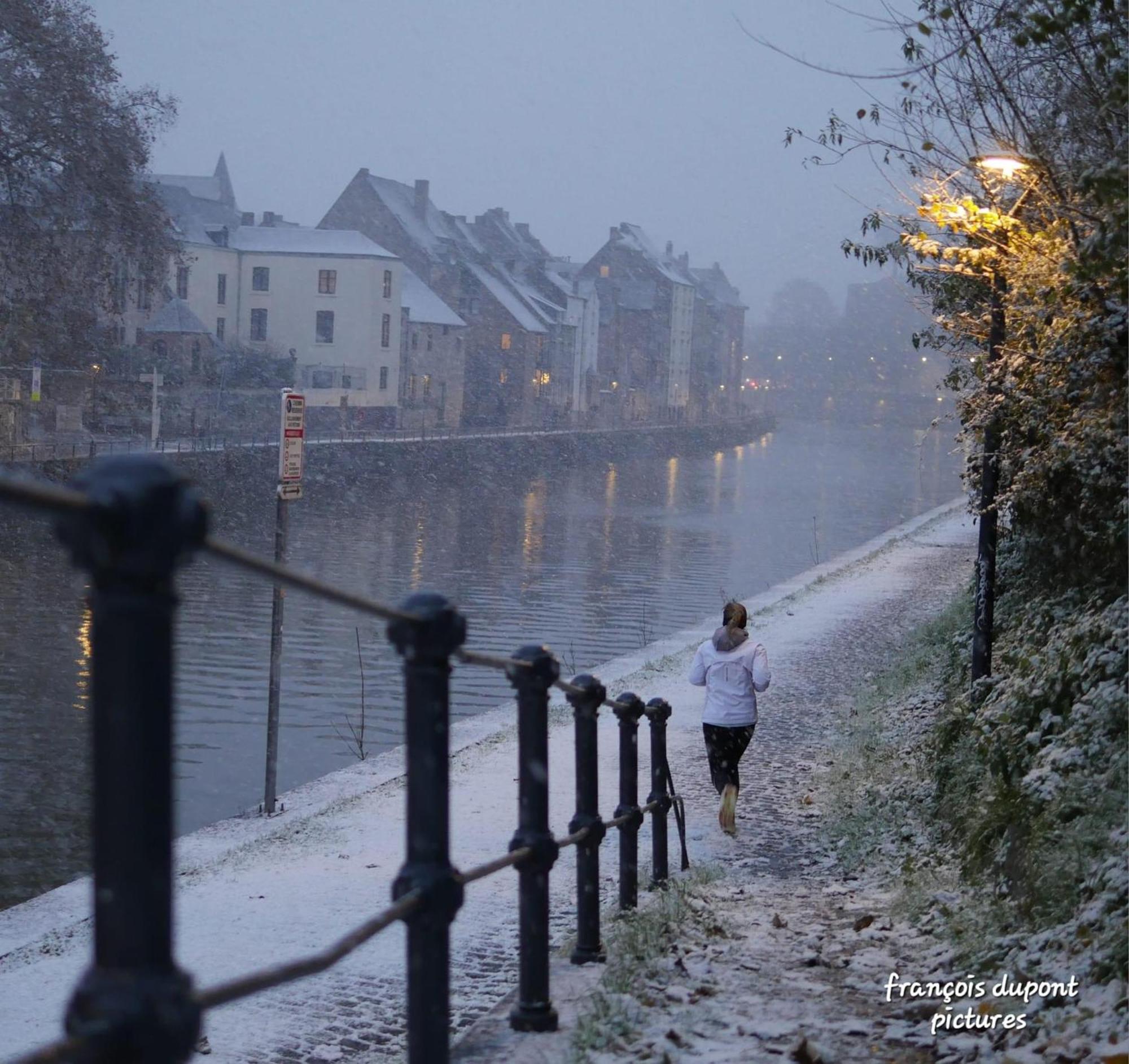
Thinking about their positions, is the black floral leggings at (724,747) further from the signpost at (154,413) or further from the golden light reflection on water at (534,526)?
the signpost at (154,413)

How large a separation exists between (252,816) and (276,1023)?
18.0ft

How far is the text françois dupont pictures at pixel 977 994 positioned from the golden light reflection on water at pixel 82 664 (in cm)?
1194

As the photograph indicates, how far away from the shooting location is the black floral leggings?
9.49 metres

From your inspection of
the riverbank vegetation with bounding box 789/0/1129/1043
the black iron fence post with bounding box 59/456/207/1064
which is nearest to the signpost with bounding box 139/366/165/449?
the riverbank vegetation with bounding box 789/0/1129/1043

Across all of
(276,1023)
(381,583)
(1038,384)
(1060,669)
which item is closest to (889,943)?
(1060,669)

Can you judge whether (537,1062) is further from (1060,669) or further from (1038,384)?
(1038,384)

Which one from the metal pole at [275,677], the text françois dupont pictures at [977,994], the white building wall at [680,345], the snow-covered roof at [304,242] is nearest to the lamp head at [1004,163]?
the text françois dupont pictures at [977,994]

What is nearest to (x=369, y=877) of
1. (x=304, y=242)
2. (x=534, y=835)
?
(x=534, y=835)

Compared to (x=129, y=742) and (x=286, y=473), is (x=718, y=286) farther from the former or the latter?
(x=129, y=742)

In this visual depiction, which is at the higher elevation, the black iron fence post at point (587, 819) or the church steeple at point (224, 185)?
the church steeple at point (224, 185)

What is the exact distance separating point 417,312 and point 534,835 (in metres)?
76.5

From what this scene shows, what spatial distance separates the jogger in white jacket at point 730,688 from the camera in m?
9.59

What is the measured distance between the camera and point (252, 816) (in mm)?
11438

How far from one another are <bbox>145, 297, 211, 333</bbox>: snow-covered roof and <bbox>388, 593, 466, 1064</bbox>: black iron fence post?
65.2 m
